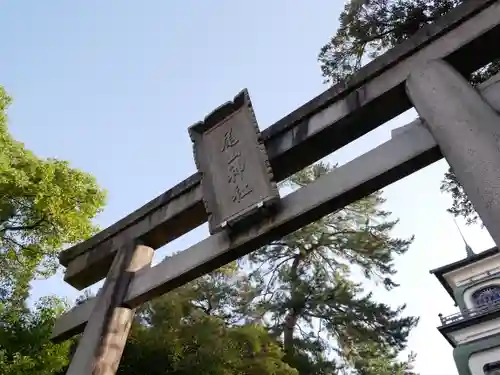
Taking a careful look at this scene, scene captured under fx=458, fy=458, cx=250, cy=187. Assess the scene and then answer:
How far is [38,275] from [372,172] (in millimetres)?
8105

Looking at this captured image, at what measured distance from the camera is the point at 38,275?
9281 millimetres

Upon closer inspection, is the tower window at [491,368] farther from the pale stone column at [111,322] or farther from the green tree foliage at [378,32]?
the pale stone column at [111,322]

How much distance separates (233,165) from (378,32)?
5.20 m

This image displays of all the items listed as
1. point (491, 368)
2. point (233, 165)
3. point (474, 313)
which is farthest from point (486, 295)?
point (233, 165)

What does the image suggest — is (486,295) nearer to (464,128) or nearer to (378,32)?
(378,32)

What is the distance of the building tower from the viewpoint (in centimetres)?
1303

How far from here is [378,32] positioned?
798 centimetres

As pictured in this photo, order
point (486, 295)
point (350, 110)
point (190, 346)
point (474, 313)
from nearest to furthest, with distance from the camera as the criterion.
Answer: point (350, 110) → point (190, 346) → point (474, 313) → point (486, 295)

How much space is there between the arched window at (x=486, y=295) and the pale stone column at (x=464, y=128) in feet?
43.4

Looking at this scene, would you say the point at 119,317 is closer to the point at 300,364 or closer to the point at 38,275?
the point at 38,275

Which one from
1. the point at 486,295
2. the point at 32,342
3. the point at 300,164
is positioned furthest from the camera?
the point at 486,295

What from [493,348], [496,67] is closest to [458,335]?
[493,348]

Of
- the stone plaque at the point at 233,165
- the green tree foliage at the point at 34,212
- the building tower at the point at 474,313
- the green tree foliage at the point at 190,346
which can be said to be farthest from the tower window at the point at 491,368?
the stone plaque at the point at 233,165

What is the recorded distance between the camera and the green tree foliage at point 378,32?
7465mm
